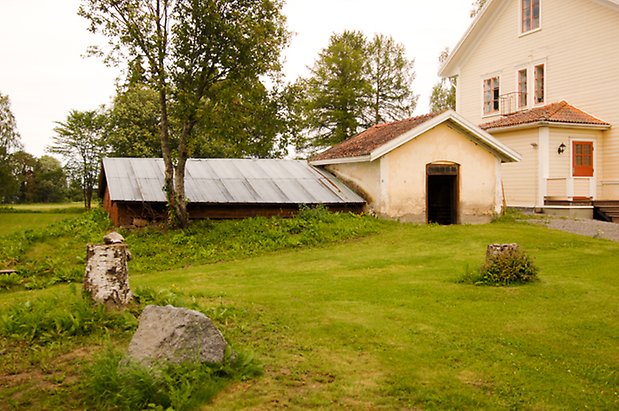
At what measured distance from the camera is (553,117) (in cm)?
2414

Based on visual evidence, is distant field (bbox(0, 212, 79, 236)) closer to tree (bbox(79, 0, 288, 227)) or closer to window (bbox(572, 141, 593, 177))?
tree (bbox(79, 0, 288, 227))

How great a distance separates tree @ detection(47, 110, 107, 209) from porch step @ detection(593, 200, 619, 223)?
1768 inches

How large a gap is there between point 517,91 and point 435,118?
10.9 m

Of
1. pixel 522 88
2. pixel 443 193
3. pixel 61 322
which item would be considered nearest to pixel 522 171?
pixel 443 193

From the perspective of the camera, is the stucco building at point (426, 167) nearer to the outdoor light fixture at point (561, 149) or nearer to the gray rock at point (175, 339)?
the outdoor light fixture at point (561, 149)

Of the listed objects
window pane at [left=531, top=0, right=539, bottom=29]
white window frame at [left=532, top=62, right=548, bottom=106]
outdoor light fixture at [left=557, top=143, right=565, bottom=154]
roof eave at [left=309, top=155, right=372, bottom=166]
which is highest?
window pane at [left=531, top=0, right=539, bottom=29]

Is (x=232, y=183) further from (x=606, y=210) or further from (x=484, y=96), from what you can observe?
(x=484, y=96)

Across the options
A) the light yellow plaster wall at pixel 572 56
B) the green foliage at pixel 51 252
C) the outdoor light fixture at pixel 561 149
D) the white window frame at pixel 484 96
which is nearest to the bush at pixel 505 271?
the green foliage at pixel 51 252

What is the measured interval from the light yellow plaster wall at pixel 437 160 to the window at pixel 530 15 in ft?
34.1

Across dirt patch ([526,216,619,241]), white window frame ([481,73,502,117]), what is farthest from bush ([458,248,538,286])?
white window frame ([481,73,502,117])

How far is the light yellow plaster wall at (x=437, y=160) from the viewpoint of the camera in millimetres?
20500

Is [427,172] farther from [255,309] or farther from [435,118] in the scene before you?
[255,309]

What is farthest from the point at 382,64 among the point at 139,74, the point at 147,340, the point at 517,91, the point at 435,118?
the point at 147,340

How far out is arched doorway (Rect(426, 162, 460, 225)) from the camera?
21250 mm
